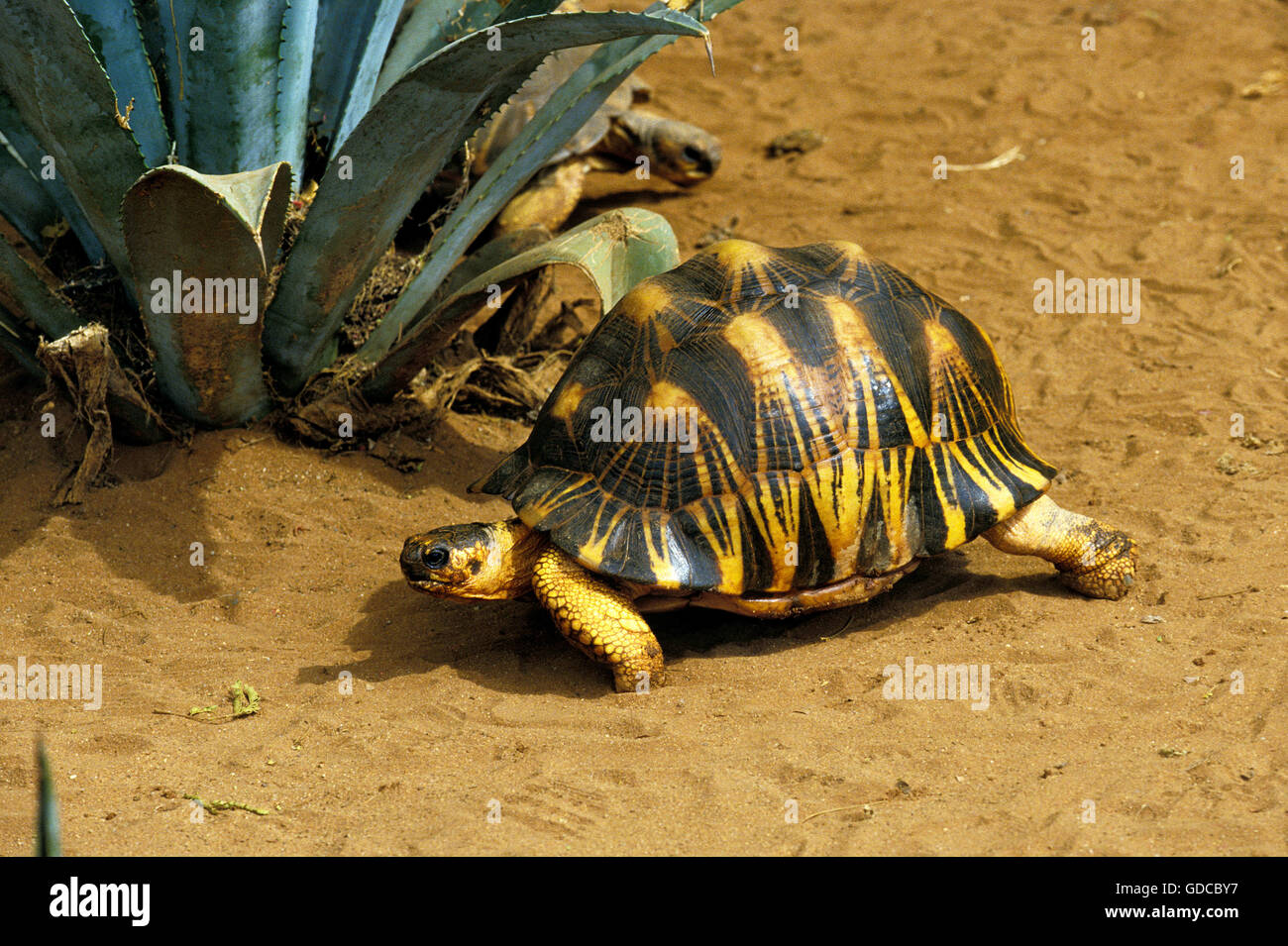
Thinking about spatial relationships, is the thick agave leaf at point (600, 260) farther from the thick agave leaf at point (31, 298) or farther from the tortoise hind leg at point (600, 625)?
the thick agave leaf at point (31, 298)

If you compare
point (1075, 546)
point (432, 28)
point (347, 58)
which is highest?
point (432, 28)

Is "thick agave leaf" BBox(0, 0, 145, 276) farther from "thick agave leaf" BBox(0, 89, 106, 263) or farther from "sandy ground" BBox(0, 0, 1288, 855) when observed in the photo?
"sandy ground" BBox(0, 0, 1288, 855)

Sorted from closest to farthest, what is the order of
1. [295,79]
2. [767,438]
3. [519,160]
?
1. [767,438]
2. [295,79]
3. [519,160]

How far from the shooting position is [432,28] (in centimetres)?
550

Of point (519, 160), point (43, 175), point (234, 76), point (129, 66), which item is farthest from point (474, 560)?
point (43, 175)

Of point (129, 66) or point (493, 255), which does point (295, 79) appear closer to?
point (129, 66)

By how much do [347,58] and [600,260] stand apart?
1.73 meters

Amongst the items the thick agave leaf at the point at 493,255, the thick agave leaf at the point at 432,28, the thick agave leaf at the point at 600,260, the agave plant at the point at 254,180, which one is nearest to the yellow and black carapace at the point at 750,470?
the thick agave leaf at the point at 600,260

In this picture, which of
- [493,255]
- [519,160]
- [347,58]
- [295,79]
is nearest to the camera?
[295,79]

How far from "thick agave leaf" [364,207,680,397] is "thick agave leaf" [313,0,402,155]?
0.95 metres

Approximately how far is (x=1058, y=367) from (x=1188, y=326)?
0.85m

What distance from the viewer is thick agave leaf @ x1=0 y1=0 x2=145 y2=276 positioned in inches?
152

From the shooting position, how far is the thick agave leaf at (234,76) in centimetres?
427

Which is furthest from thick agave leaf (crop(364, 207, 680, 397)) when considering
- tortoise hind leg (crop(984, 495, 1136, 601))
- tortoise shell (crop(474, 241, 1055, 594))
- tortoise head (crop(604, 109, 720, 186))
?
tortoise head (crop(604, 109, 720, 186))
